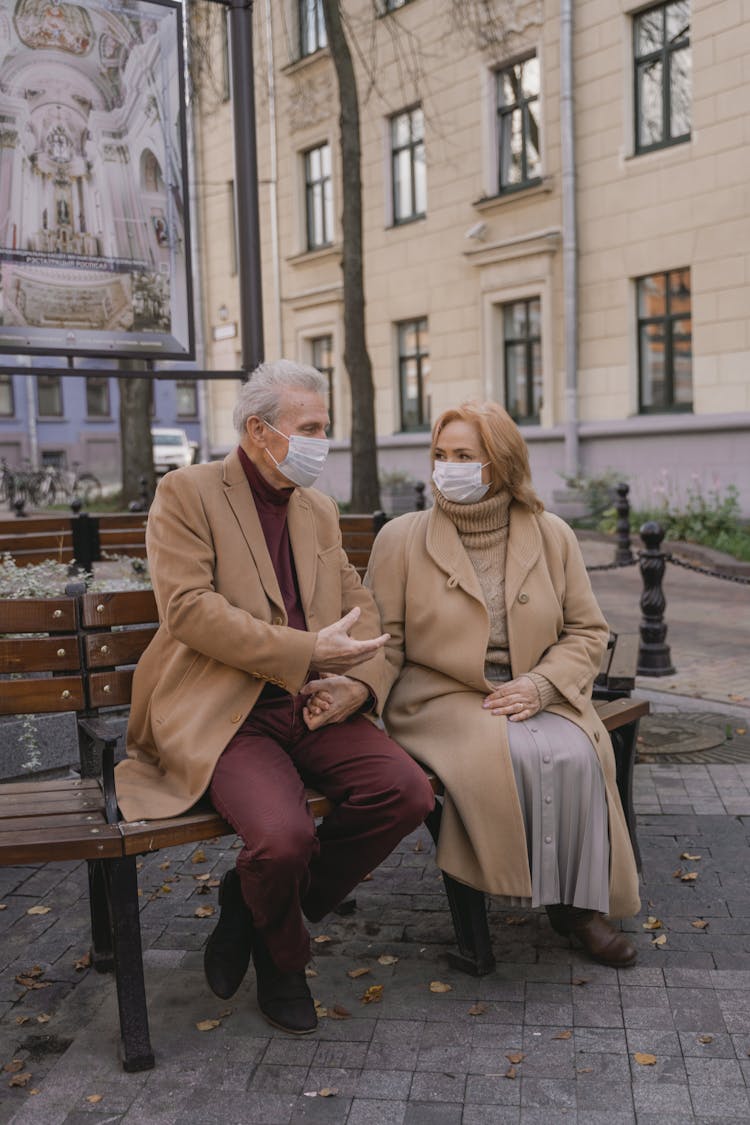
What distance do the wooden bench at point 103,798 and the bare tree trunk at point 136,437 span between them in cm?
1570

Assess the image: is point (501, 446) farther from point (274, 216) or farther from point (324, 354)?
point (274, 216)

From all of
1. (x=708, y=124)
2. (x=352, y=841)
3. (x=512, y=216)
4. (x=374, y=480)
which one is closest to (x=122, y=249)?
(x=352, y=841)

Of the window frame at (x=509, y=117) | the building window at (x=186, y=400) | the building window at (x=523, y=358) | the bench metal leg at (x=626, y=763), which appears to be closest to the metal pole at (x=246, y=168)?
the bench metal leg at (x=626, y=763)

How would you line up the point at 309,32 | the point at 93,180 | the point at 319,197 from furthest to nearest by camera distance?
1. the point at 319,197
2. the point at 309,32
3. the point at 93,180

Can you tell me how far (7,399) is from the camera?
41.5 metres

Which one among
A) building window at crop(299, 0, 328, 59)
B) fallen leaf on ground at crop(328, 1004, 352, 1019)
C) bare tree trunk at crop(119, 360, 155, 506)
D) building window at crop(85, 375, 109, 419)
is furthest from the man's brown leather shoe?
building window at crop(85, 375, 109, 419)

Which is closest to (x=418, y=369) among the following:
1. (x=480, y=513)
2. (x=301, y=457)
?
(x=480, y=513)

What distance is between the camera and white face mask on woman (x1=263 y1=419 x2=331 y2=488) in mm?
3555

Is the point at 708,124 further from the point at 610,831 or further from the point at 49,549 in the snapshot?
the point at 610,831

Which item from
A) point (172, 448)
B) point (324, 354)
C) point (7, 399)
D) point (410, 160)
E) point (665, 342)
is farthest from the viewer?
point (7, 399)

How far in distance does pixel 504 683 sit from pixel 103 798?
4.15ft

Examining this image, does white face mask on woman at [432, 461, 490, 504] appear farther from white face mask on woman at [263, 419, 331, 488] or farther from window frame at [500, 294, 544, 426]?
window frame at [500, 294, 544, 426]

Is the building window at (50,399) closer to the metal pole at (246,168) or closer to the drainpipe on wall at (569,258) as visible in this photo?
the drainpipe on wall at (569,258)

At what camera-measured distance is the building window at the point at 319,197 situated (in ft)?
76.7
